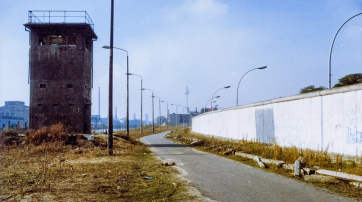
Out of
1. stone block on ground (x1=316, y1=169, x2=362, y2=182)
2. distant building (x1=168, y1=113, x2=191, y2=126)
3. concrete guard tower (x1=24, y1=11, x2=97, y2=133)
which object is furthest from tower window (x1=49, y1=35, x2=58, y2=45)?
distant building (x1=168, y1=113, x2=191, y2=126)

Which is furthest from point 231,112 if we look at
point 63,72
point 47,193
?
point 47,193

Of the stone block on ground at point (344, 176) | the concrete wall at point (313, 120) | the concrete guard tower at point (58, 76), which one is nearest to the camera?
the stone block on ground at point (344, 176)

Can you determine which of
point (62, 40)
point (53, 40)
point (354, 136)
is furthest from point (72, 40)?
point (354, 136)

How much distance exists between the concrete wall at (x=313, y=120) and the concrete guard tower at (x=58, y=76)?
17.9m

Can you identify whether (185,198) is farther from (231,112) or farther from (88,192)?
(231,112)

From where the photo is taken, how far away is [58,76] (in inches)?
1153

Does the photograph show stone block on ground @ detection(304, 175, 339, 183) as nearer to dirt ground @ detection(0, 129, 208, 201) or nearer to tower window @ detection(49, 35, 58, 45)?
dirt ground @ detection(0, 129, 208, 201)

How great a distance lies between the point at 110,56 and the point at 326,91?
10995 mm

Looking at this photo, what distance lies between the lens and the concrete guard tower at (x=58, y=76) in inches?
1138

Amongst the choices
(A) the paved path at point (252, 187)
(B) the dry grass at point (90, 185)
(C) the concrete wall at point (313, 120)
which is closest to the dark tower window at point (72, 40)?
(C) the concrete wall at point (313, 120)

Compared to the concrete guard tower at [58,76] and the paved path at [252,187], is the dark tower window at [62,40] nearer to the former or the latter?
the concrete guard tower at [58,76]

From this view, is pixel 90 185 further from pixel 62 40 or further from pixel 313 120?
pixel 62 40

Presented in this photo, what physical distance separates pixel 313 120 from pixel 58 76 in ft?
82.7

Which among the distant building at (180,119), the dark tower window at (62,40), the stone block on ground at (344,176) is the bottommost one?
the distant building at (180,119)
